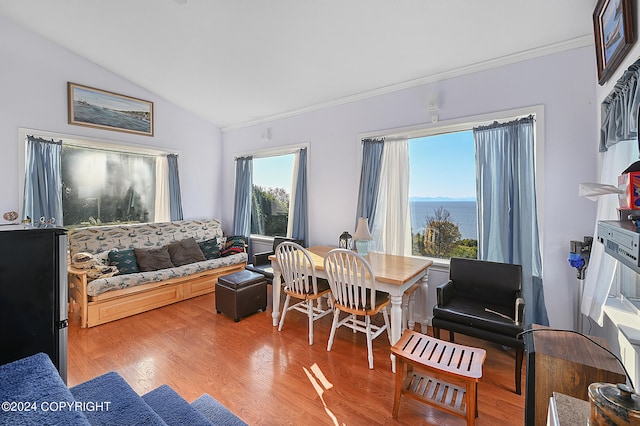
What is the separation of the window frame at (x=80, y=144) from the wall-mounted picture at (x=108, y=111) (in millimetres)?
197

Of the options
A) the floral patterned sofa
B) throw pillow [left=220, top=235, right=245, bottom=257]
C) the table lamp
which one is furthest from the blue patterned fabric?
the table lamp

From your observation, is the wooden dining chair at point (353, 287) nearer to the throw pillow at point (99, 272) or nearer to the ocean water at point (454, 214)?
the ocean water at point (454, 214)

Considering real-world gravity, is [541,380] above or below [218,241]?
below

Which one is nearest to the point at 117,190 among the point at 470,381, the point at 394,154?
the point at 394,154

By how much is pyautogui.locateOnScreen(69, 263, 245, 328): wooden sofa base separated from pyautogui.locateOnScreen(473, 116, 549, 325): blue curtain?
11.8 feet

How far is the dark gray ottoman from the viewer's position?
3146 millimetres

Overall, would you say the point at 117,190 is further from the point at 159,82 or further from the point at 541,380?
the point at 541,380

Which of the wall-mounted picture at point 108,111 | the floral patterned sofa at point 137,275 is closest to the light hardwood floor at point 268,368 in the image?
the floral patterned sofa at point 137,275

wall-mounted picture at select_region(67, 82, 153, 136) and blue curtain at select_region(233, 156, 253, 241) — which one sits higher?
wall-mounted picture at select_region(67, 82, 153, 136)

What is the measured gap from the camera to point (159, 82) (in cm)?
401

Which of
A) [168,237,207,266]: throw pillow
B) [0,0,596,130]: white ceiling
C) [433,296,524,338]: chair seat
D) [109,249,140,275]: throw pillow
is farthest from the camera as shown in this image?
[168,237,207,266]: throw pillow

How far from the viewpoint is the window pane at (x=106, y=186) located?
147 inches

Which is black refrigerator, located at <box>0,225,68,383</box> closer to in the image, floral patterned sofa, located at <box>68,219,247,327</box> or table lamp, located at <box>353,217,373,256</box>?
floral patterned sofa, located at <box>68,219,247,327</box>

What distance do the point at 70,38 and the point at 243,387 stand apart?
4.32 m
